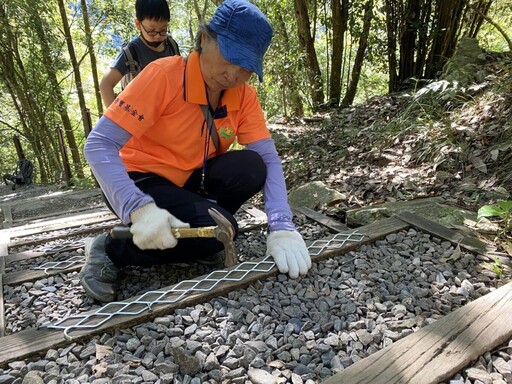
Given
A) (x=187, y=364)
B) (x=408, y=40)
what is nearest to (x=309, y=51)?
(x=408, y=40)

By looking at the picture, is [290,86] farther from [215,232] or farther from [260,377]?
[260,377]

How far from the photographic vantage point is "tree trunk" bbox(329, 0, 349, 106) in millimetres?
6176

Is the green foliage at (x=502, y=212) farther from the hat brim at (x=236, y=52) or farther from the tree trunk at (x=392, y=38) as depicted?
the tree trunk at (x=392, y=38)

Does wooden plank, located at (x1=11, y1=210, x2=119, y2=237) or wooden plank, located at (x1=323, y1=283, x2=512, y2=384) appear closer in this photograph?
wooden plank, located at (x1=323, y1=283, x2=512, y2=384)

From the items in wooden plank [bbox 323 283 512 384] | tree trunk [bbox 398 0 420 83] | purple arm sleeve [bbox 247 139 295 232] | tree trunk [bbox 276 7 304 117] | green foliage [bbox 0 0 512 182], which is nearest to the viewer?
wooden plank [bbox 323 283 512 384]

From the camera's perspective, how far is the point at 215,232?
59.1 inches

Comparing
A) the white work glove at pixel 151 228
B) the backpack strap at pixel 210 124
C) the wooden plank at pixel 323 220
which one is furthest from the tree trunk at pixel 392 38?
the white work glove at pixel 151 228

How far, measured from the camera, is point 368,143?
401 centimetres

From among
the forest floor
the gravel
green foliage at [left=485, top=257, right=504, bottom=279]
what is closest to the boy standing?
the gravel

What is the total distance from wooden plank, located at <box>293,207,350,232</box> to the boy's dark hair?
1645mm

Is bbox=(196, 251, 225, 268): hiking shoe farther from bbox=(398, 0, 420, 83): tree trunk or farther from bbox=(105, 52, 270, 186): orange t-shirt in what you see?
bbox=(398, 0, 420, 83): tree trunk

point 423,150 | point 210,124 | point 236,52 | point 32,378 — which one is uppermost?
point 236,52

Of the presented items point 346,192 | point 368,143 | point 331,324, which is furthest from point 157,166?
point 368,143

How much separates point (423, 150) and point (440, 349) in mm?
2471
